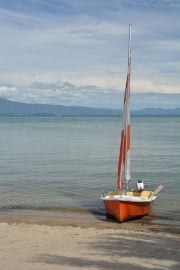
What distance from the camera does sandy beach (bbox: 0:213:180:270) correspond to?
14820 mm

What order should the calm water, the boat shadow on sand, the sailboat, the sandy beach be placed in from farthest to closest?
the calm water
the sailboat
the sandy beach
the boat shadow on sand

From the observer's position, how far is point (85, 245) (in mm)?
17203

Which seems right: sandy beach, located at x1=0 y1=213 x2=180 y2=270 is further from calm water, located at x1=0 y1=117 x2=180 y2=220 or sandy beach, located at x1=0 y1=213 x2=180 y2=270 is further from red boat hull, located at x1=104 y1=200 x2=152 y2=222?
calm water, located at x1=0 y1=117 x2=180 y2=220

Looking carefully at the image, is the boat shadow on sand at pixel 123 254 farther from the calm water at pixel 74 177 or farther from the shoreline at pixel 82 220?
the calm water at pixel 74 177

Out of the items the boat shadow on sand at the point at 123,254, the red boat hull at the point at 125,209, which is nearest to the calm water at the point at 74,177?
the red boat hull at the point at 125,209

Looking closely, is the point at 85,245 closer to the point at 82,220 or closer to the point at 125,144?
the point at 82,220

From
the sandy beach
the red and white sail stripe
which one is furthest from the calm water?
the sandy beach

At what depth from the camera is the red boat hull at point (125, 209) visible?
22134 mm

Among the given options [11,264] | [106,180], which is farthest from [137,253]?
[106,180]

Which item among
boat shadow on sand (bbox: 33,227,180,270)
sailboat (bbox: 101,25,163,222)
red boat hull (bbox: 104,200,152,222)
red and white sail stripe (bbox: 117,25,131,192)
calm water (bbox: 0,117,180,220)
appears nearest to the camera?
boat shadow on sand (bbox: 33,227,180,270)

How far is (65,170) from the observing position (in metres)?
42.7

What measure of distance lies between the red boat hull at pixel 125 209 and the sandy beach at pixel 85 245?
50 centimetres

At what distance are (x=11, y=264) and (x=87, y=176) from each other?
23.7 m

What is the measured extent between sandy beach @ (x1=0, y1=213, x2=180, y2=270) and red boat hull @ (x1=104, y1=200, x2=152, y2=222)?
0.50m
